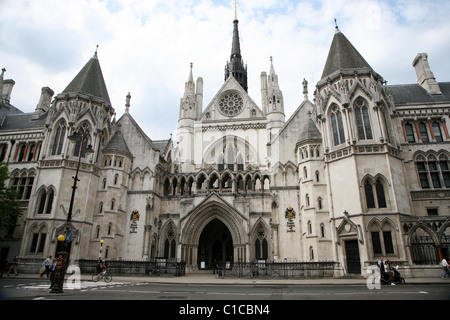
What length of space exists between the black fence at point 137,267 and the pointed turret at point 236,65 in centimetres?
3677

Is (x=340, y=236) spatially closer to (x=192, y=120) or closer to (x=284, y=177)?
(x=284, y=177)

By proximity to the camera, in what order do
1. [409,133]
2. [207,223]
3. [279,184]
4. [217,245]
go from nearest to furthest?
[409,133]
[279,184]
[207,223]
[217,245]

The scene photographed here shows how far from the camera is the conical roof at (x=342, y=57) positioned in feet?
78.3

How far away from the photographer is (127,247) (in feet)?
85.7

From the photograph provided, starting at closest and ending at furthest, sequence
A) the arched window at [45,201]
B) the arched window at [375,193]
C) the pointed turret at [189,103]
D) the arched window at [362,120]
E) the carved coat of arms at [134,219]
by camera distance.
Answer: the arched window at [375,193] → the arched window at [362,120] → the arched window at [45,201] → the carved coat of arms at [134,219] → the pointed turret at [189,103]

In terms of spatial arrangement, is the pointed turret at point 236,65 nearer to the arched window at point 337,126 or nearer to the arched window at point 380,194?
the arched window at point 337,126

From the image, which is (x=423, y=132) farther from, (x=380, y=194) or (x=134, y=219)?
(x=134, y=219)

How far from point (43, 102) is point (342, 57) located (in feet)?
102

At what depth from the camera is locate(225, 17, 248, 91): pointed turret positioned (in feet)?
174

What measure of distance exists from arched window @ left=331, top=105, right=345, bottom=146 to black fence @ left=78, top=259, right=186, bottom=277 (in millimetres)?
15247

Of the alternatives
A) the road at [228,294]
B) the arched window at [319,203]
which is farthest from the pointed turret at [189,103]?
the road at [228,294]

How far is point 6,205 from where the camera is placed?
2253 cm

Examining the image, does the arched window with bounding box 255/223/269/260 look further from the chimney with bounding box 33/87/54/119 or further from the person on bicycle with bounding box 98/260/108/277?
the chimney with bounding box 33/87/54/119

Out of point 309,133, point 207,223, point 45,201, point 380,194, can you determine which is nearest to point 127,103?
point 45,201
